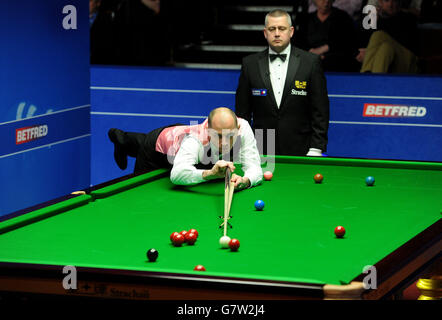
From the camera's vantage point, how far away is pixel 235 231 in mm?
3631

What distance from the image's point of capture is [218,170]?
450 cm

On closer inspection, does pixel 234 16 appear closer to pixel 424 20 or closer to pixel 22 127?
pixel 424 20

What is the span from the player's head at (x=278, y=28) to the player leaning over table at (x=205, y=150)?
1.04 meters

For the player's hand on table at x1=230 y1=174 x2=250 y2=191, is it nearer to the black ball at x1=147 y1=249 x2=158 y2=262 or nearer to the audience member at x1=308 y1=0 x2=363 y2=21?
the black ball at x1=147 y1=249 x2=158 y2=262

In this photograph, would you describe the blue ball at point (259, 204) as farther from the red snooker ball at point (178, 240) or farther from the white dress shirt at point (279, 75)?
the white dress shirt at point (279, 75)

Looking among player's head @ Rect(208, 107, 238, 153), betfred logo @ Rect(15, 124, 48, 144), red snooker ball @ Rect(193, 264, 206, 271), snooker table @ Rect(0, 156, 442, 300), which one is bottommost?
snooker table @ Rect(0, 156, 442, 300)

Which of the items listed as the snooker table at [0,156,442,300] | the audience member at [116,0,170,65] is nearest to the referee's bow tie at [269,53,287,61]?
the snooker table at [0,156,442,300]

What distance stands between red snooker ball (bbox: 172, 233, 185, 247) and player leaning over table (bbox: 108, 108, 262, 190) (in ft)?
3.75

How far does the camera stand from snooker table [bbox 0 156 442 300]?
282 centimetres

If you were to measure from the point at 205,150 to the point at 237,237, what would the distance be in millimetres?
1426

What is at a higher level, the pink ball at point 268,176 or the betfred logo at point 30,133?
the betfred logo at point 30,133

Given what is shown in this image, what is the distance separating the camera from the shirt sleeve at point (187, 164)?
4574 mm

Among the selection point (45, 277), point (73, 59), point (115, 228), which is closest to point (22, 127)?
point (73, 59)

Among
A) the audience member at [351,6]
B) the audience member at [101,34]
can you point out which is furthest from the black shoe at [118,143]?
the audience member at [351,6]
